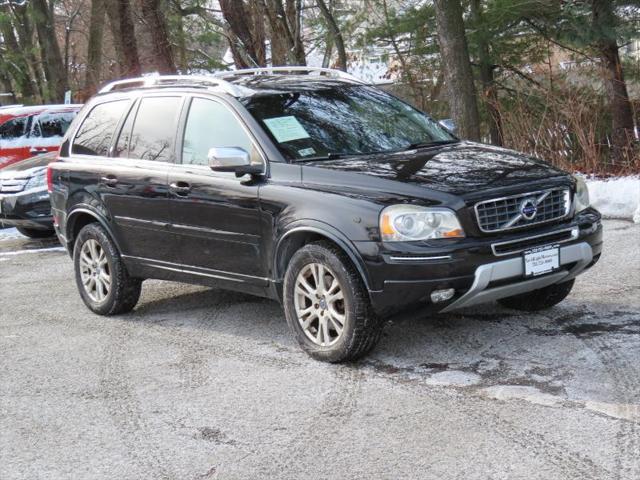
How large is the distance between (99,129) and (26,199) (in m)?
5.14

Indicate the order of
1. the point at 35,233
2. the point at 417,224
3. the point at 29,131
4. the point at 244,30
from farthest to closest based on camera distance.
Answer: the point at 244,30, the point at 29,131, the point at 35,233, the point at 417,224

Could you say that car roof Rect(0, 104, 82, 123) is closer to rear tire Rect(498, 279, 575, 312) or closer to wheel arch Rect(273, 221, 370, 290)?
wheel arch Rect(273, 221, 370, 290)

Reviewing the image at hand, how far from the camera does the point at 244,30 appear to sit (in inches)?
739

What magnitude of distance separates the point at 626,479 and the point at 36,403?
3314mm

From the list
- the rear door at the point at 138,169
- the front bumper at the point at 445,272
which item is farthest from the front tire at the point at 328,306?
the rear door at the point at 138,169

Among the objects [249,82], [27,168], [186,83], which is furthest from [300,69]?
[27,168]

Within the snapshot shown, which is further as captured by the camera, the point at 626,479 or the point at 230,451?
the point at 230,451

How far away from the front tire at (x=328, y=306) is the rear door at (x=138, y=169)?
1.38 metres

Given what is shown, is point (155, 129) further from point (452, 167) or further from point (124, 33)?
point (124, 33)

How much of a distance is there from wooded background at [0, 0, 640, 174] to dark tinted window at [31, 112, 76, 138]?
236 centimetres

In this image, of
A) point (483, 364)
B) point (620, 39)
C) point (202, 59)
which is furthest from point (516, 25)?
point (202, 59)

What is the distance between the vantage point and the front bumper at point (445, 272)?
530cm

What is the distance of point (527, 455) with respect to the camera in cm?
418

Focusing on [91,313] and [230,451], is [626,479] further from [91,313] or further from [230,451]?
[91,313]
